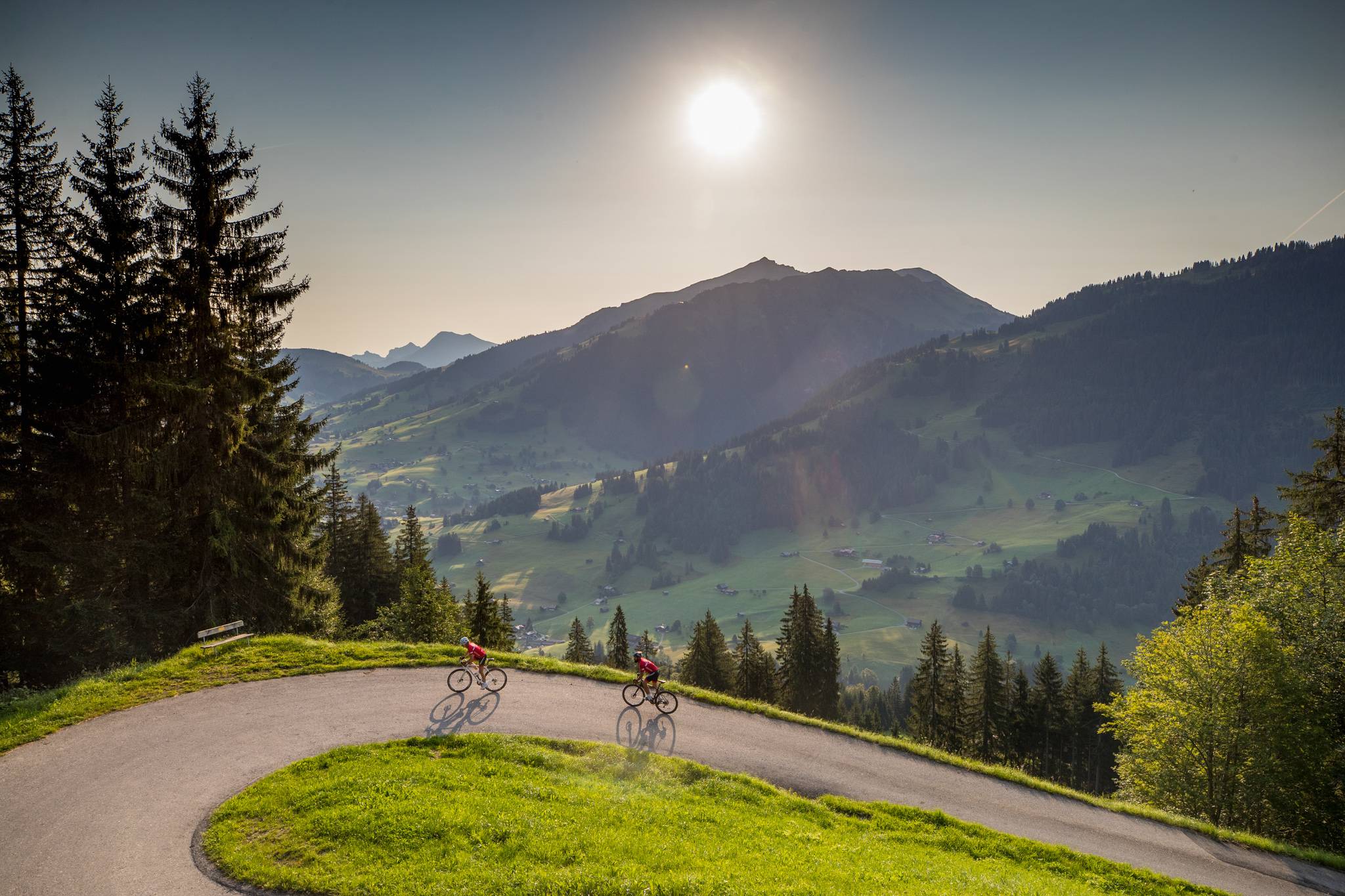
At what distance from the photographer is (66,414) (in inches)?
1031

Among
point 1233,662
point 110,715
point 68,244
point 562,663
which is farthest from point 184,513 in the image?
point 1233,662

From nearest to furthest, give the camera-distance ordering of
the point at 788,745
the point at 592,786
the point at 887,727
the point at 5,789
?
1. the point at 5,789
2. the point at 592,786
3. the point at 788,745
4. the point at 887,727

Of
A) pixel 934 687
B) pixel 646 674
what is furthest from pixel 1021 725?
pixel 646 674

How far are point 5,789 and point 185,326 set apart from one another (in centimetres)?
1856

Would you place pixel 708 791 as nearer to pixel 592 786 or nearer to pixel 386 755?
pixel 592 786

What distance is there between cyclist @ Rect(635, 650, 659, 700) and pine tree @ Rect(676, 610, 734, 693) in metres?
46.4

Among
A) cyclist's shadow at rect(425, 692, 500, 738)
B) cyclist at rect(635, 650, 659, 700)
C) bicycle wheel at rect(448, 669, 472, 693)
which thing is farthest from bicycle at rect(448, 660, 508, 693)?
cyclist at rect(635, 650, 659, 700)

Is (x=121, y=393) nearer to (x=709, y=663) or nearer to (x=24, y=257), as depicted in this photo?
(x=24, y=257)

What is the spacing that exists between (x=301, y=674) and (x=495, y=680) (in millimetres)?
7113

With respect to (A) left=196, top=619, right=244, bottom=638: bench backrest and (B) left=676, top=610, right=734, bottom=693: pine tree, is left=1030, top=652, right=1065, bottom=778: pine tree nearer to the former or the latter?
(B) left=676, top=610, right=734, bottom=693: pine tree

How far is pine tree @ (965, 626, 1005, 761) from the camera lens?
205 ft

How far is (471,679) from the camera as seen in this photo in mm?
22406

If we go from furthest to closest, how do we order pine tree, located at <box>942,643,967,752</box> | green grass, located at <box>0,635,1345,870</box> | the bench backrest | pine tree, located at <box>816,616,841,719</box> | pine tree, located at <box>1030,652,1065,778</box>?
pine tree, located at <box>816,616,841,719</box> → pine tree, located at <box>1030,652,1065,778</box> → pine tree, located at <box>942,643,967,752</box> → the bench backrest → green grass, located at <box>0,635,1345,870</box>

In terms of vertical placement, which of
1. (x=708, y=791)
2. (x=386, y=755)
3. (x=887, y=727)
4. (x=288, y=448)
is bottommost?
(x=887, y=727)
